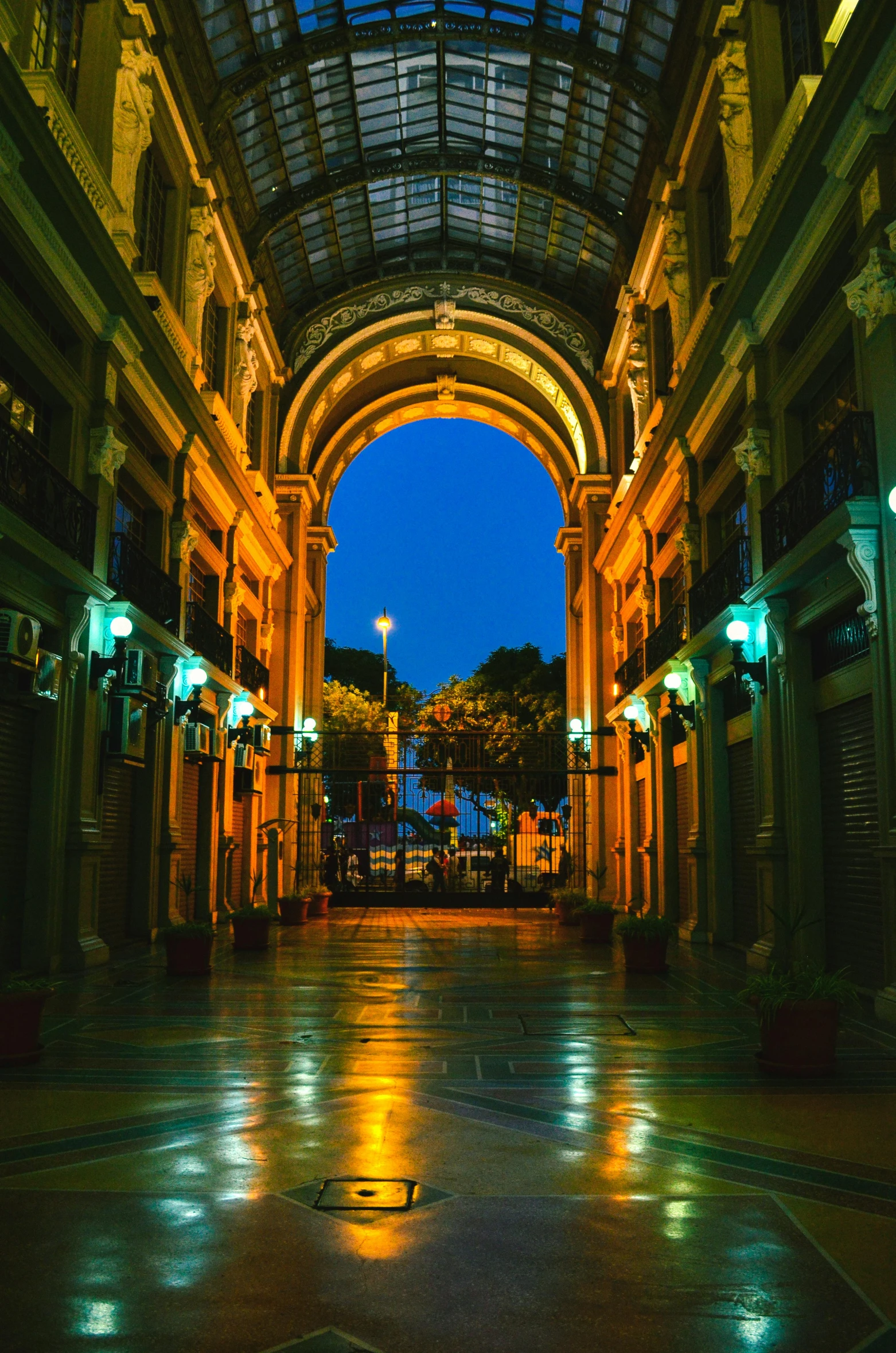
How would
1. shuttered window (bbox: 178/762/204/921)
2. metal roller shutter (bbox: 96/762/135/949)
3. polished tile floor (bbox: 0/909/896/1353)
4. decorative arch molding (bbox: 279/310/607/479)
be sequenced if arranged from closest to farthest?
1. polished tile floor (bbox: 0/909/896/1353)
2. metal roller shutter (bbox: 96/762/135/949)
3. shuttered window (bbox: 178/762/204/921)
4. decorative arch molding (bbox: 279/310/607/479)

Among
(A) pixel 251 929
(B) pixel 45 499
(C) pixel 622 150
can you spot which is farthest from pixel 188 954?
(C) pixel 622 150

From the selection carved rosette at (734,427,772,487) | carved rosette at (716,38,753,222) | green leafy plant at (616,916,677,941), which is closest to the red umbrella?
green leafy plant at (616,916,677,941)

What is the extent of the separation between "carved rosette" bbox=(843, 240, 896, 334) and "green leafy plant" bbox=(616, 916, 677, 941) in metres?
7.05

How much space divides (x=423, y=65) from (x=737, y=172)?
435 inches

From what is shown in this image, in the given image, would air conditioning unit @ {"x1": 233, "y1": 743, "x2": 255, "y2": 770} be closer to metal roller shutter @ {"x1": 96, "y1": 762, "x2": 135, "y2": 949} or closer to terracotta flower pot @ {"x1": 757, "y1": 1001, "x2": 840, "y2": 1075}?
metal roller shutter @ {"x1": 96, "y1": 762, "x2": 135, "y2": 949}

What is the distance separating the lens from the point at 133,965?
1329 cm

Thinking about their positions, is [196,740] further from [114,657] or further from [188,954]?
[188,954]

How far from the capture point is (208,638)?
2023cm

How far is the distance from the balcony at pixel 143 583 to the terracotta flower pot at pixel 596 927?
8.14 meters

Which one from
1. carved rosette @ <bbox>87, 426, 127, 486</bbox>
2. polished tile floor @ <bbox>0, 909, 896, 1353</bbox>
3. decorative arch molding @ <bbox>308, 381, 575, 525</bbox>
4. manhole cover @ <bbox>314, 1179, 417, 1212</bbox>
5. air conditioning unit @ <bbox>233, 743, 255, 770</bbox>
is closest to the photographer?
polished tile floor @ <bbox>0, 909, 896, 1353</bbox>

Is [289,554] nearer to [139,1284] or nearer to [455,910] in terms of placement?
[455,910]

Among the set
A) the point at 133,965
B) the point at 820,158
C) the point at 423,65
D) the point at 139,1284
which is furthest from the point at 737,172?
the point at 139,1284

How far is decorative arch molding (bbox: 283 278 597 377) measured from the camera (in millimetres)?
28656

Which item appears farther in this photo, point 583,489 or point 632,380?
point 583,489
